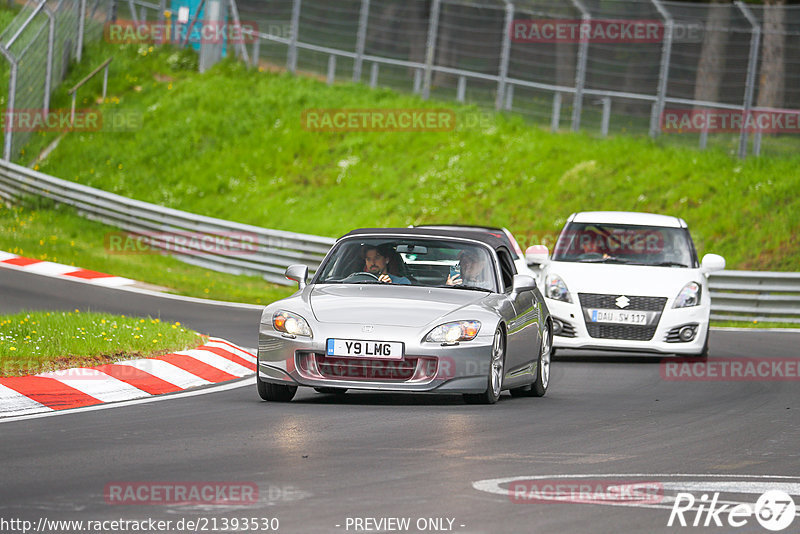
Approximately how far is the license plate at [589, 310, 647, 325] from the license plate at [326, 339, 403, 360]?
6261 mm

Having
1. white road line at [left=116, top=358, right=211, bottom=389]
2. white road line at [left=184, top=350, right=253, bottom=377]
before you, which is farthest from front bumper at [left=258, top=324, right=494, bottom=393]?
white road line at [left=184, top=350, right=253, bottom=377]

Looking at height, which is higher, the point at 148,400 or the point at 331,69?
the point at 331,69

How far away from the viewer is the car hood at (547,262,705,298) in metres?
16.6

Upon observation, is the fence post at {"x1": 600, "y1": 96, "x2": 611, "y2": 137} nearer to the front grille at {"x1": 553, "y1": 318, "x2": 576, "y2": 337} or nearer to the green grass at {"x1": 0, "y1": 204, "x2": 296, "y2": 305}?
the green grass at {"x1": 0, "y1": 204, "x2": 296, "y2": 305}

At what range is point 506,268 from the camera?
504 inches

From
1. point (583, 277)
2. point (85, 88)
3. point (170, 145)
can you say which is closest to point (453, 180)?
point (170, 145)

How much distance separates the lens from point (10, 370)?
1124 centimetres

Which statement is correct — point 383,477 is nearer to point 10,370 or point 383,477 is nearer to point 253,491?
point 253,491

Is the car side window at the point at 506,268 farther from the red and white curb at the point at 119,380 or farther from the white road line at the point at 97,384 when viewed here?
the white road line at the point at 97,384

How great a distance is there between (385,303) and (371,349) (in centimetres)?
54

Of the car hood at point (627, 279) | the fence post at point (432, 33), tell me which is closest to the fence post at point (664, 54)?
the fence post at point (432, 33)

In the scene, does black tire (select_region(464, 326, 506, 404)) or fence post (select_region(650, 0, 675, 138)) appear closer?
black tire (select_region(464, 326, 506, 404))

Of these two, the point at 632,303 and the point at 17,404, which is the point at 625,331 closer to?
the point at 632,303

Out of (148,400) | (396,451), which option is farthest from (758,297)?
(396,451)
